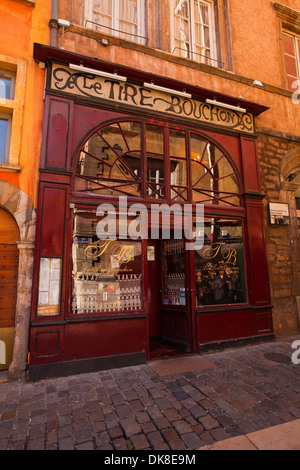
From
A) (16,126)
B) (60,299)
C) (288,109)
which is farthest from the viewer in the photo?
(288,109)

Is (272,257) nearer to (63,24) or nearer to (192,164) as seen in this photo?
(192,164)

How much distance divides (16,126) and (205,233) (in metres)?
4.01

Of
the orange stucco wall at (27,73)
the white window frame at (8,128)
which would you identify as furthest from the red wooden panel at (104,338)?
the white window frame at (8,128)

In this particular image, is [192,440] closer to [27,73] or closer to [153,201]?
[153,201]

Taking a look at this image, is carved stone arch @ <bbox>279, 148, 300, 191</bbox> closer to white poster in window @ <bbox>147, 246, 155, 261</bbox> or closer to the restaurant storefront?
the restaurant storefront

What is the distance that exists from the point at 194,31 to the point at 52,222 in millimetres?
6044

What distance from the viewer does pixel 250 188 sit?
6.11 meters

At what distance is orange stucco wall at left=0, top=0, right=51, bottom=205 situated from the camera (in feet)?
14.4

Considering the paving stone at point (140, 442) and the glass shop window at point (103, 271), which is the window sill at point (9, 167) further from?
the paving stone at point (140, 442)

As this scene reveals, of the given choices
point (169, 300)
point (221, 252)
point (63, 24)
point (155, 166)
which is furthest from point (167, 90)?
point (169, 300)

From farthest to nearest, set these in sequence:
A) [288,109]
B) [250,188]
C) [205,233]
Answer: [288,109] < [250,188] < [205,233]

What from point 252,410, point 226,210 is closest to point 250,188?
point 226,210

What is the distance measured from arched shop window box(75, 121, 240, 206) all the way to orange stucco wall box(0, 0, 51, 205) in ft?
2.57

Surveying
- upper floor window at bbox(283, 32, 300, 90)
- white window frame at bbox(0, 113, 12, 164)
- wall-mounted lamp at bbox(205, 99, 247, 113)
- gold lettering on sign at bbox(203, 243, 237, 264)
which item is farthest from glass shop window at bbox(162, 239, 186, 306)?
upper floor window at bbox(283, 32, 300, 90)
